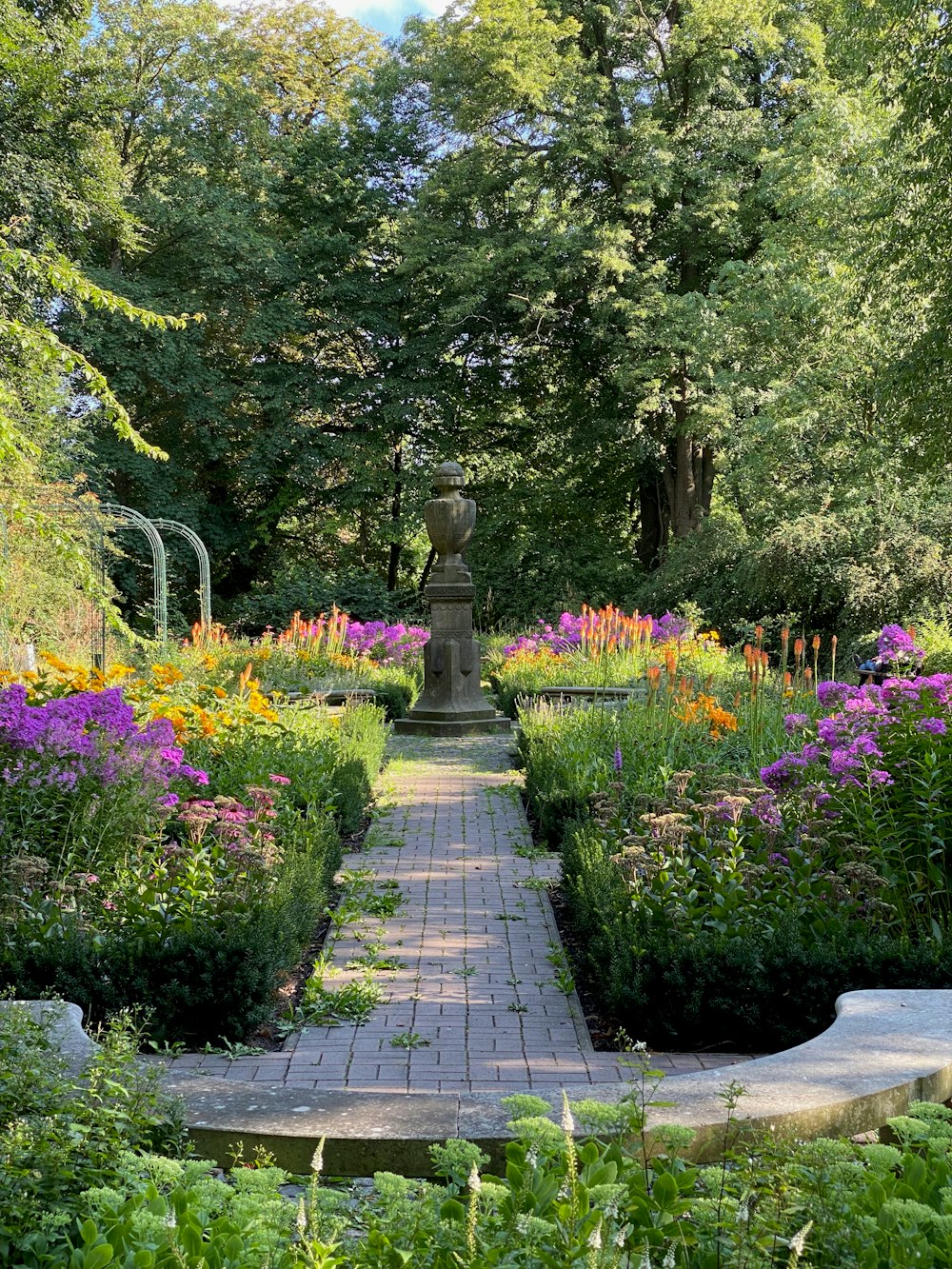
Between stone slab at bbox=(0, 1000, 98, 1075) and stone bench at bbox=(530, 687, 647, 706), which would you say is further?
stone bench at bbox=(530, 687, 647, 706)

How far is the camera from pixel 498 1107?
306 cm

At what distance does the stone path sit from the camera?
4.07 meters

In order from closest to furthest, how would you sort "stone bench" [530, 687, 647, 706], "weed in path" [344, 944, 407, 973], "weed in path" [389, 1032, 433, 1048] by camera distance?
"weed in path" [389, 1032, 433, 1048] < "weed in path" [344, 944, 407, 973] < "stone bench" [530, 687, 647, 706]

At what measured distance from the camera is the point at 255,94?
27.8 m

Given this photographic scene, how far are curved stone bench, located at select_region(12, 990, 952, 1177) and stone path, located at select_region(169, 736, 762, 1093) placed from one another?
394 mm

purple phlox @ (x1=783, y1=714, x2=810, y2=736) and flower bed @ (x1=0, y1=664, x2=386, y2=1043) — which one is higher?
Result: purple phlox @ (x1=783, y1=714, x2=810, y2=736)

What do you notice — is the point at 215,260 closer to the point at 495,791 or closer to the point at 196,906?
the point at 495,791

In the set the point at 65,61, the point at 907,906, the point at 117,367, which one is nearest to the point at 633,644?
the point at 907,906

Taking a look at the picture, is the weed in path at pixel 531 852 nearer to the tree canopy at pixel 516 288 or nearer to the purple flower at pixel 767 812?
the purple flower at pixel 767 812

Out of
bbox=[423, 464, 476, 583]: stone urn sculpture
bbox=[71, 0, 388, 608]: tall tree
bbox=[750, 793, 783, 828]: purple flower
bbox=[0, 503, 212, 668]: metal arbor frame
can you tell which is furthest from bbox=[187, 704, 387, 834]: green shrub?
bbox=[71, 0, 388, 608]: tall tree

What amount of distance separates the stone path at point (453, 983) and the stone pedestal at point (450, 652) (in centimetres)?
508

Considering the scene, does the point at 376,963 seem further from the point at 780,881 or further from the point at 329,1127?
the point at 329,1127

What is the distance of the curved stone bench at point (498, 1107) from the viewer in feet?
9.55

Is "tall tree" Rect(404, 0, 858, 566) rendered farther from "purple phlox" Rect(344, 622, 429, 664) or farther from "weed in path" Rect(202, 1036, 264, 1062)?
"weed in path" Rect(202, 1036, 264, 1062)
